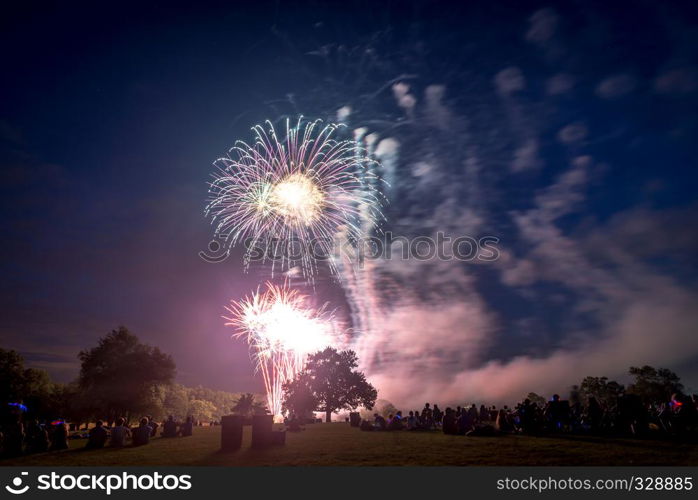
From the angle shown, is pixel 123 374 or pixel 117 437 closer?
pixel 117 437

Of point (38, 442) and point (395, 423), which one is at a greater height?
A: point (38, 442)

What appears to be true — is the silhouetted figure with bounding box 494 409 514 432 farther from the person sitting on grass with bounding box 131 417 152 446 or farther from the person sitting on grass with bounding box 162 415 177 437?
the person sitting on grass with bounding box 162 415 177 437

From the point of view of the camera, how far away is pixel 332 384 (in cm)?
7381

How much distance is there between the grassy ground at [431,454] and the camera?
15.1 m

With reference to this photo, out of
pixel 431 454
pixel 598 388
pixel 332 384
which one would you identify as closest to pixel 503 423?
pixel 431 454

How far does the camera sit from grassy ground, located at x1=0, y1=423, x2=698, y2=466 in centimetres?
1509

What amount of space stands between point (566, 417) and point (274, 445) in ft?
52.3

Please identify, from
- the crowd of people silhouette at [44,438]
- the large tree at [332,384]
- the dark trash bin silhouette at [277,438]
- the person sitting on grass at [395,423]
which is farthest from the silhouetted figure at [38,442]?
the large tree at [332,384]

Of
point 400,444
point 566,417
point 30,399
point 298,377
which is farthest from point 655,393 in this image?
point 30,399

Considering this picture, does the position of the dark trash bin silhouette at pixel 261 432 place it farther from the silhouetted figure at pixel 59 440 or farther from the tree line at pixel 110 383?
the tree line at pixel 110 383

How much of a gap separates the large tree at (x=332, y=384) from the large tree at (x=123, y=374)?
73.1 ft

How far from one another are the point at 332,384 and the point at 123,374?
3402cm

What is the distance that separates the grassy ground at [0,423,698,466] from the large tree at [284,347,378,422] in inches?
2080

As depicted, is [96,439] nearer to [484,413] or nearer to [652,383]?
[484,413]
